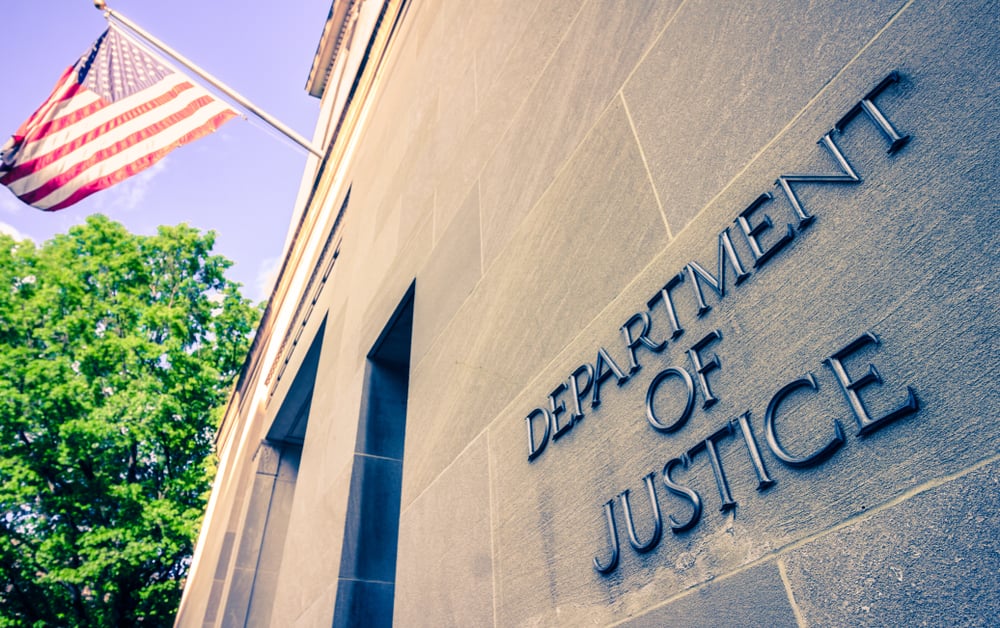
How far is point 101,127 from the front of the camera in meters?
8.99

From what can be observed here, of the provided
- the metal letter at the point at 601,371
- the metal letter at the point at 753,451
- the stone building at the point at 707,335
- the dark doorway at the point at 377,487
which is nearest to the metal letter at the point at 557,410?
the stone building at the point at 707,335

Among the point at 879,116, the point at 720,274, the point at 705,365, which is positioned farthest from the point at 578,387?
the point at 879,116

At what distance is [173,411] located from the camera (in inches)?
702

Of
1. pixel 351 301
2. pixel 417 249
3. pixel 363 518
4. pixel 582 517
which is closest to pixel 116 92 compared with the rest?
pixel 351 301

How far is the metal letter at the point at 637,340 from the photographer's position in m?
2.27

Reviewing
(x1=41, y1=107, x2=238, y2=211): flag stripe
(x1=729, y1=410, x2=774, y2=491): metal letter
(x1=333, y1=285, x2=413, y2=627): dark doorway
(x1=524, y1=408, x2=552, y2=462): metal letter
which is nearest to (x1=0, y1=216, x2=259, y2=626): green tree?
(x1=41, y1=107, x2=238, y2=211): flag stripe

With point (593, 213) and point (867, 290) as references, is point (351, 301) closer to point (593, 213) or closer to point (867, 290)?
point (593, 213)

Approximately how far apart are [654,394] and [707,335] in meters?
0.31

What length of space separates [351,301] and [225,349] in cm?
1567

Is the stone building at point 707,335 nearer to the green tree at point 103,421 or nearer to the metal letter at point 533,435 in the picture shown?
the metal letter at point 533,435

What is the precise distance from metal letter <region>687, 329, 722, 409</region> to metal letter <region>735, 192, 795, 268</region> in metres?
0.27

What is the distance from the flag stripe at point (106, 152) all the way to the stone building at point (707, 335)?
6608 millimetres

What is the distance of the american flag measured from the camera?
8672mm

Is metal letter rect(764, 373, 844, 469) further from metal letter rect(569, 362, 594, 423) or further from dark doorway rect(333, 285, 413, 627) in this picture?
dark doorway rect(333, 285, 413, 627)
